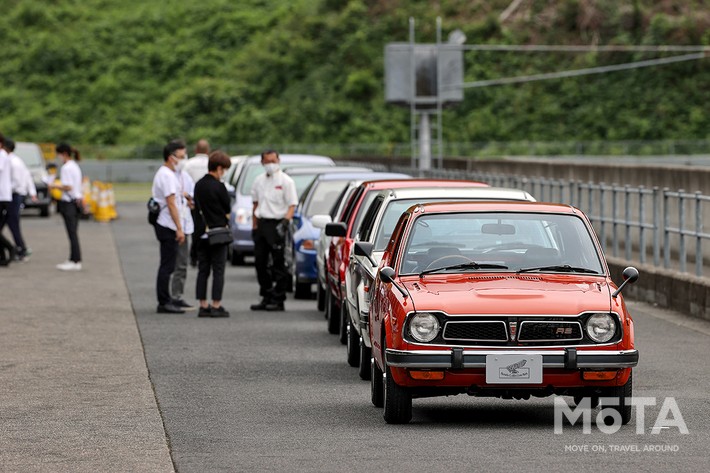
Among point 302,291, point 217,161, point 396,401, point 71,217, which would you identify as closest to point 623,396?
point 396,401

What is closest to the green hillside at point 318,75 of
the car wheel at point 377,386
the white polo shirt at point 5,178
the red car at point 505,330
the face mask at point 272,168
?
the white polo shirt at point 5,178

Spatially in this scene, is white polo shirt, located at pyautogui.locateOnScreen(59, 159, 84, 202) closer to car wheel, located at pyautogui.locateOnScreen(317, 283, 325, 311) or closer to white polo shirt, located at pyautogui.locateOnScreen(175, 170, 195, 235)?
white polo shirt, located at pyautogui.locateOnScreen(175, 170, 195, 235)

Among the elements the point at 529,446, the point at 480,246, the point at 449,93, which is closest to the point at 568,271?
the point at 480,246

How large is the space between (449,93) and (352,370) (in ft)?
131

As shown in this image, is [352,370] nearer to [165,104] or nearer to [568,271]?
[568,271]

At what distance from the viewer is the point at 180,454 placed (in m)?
9.54

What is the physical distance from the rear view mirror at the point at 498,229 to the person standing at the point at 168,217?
7313 millimetres

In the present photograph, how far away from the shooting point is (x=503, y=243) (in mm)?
11391

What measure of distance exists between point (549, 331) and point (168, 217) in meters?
8.96

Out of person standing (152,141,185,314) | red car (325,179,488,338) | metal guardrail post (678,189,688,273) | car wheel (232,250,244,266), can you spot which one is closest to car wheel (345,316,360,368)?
red car (325,179,488,338)

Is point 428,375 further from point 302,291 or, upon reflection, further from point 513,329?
point 302,291

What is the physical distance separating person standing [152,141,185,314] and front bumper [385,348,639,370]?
8524mm

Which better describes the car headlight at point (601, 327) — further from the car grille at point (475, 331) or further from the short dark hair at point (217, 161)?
the short dark hair at point (217, 161)

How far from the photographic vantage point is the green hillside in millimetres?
72000
